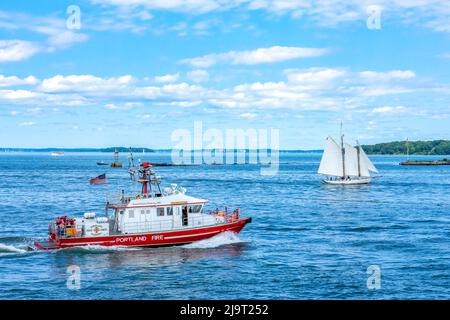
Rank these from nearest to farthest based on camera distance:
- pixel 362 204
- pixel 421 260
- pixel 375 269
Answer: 1. pixel 375 269
2. pixel 421 260
3. pixel 362 204

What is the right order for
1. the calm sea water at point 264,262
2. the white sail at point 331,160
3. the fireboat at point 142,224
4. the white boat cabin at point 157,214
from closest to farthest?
the calm sea water at point 264,262 → the fireboat at point 142,224 → the white boat cabin at point 157,214 → the white sail at point 331,160

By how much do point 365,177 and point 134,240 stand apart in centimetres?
9704

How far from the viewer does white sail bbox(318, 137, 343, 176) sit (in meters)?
123

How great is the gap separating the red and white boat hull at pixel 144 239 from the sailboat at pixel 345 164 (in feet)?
274

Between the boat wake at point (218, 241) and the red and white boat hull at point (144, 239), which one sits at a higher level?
the red and white boat hull at point (144, 239)

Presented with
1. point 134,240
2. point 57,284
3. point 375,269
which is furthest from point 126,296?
point 375,269

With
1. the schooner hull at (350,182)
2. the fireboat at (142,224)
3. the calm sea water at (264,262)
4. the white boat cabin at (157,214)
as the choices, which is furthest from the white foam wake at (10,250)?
the schooner hull at (350,182)

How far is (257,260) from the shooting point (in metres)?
39.3

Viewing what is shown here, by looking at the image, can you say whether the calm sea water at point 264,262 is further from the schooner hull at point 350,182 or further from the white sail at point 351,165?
the white sail at point 351,165

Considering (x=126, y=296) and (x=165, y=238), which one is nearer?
(x=126, y=296)

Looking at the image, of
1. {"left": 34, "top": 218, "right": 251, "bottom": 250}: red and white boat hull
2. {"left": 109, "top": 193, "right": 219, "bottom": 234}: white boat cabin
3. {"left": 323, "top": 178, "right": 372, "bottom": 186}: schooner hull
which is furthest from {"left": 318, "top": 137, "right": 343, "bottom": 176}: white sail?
{"left": 109, "top": 193, "right": 219, "bottom": 234}: white boat cabin

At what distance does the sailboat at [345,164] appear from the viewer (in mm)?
124875

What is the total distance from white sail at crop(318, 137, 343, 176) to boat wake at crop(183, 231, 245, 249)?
264ft
